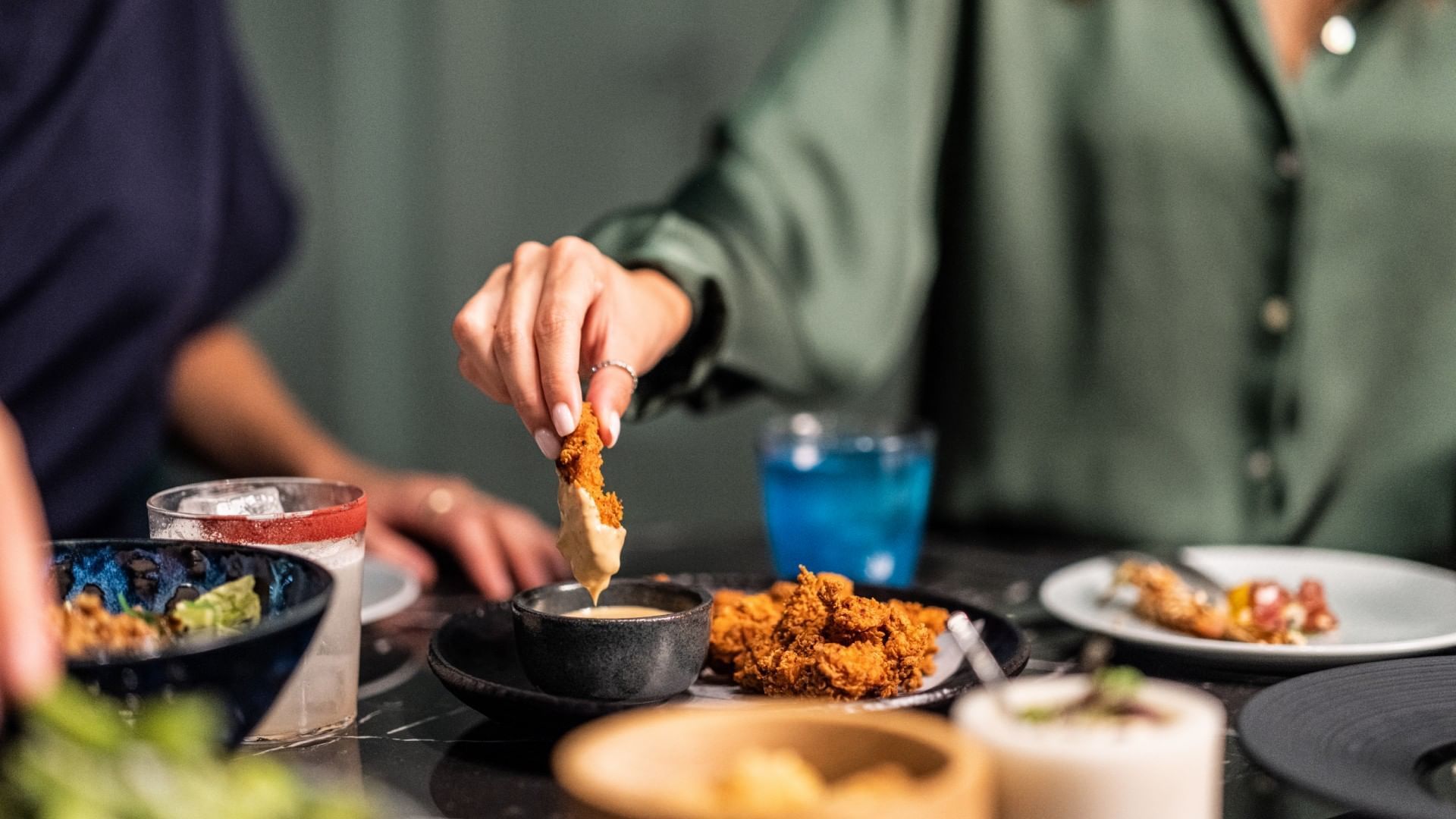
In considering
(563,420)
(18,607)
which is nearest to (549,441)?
(563,420)

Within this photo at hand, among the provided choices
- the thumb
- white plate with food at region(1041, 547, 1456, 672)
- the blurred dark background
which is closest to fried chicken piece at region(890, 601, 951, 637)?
white plate with food at region(1041, 547, 1456, 672)

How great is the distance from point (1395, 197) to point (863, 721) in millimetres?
1408

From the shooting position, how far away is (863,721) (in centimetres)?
69

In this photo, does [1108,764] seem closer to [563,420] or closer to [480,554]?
[563,420]

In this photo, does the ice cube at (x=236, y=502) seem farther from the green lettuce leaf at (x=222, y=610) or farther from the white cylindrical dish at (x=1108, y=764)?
the white cylindrical dish at (x=1108, y=764)

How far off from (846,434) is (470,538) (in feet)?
1.52

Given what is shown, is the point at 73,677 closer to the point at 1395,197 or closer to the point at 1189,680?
the point at 1189,680

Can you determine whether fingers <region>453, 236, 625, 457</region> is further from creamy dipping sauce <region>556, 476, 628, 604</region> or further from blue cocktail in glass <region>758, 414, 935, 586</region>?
blue cocktail in glass <region>758, 414, 935, 586</region>

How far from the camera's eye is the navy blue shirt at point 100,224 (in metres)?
1.79

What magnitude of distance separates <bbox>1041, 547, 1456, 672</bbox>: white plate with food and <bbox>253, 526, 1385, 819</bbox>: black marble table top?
33 mm

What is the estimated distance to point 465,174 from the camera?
4.03 m

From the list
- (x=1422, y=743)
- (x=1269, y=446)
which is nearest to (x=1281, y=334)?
(x=1269, y=446)

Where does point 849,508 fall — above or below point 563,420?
below

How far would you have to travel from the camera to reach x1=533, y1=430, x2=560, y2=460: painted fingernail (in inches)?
44.4
